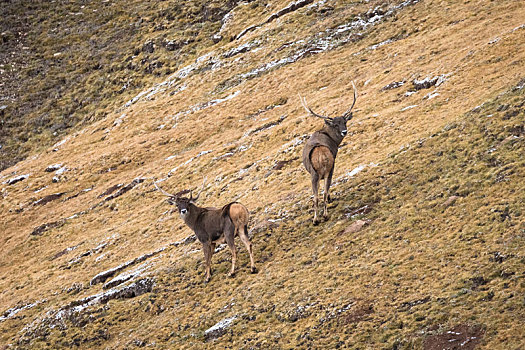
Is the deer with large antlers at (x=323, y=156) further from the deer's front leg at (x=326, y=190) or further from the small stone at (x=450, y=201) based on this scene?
the small stone at (x=450, y=201)

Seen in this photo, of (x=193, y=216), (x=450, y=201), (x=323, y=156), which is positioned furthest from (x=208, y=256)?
(x=450, y=201)

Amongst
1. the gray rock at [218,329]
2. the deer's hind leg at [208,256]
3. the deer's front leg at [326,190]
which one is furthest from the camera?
the deer's front leg at [326,190]

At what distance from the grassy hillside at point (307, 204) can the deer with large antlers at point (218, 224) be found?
98 centimetres

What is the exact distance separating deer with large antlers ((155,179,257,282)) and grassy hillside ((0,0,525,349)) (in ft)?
3.22

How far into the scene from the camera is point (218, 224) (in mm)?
20016

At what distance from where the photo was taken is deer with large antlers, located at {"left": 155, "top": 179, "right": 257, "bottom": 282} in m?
19.5

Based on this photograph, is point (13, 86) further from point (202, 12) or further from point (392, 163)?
point (392, 163)

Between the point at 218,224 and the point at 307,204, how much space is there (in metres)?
4.92

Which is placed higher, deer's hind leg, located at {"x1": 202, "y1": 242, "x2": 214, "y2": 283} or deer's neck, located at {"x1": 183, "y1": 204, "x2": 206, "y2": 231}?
deer's neck, located at {"x1": 183, "y1": 204, "x2": 206, "y2": 231}

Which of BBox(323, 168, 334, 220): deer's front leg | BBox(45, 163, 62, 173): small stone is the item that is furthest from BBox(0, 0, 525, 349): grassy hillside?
BBox(323, 168, 334, 220): deer's front leg

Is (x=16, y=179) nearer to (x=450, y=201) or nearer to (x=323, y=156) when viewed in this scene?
(x=323, y=156)

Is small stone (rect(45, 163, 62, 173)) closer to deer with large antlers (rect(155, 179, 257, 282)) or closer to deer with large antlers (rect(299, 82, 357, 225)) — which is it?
deer with large antlers (rect(155, 179, 257, 282))

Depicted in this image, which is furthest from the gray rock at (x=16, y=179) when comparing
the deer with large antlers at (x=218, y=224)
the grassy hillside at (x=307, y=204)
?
the deer with large antlers at (x=218, y=224)

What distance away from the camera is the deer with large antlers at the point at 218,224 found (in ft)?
64.0
